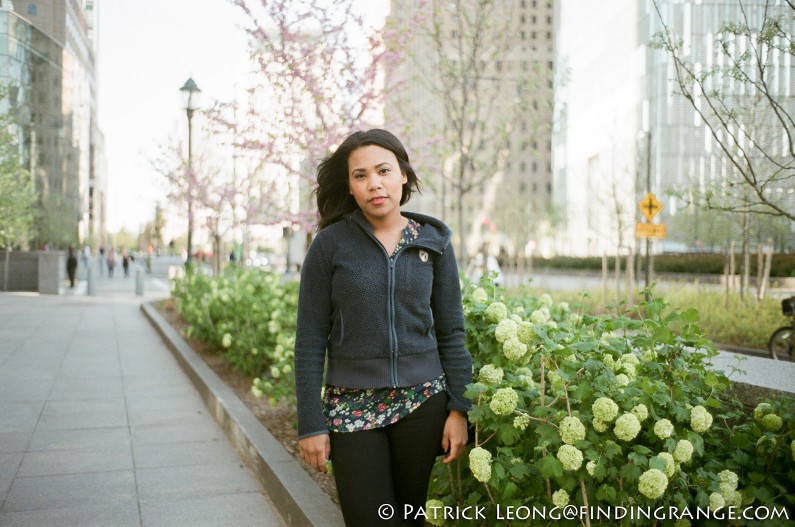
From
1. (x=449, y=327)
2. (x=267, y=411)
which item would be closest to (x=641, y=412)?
(x=449, y=327)

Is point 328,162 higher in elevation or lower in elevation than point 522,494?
higher

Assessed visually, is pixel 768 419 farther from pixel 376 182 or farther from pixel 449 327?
pixel 376 182

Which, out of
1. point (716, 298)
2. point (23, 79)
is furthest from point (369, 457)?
point (23, 79)

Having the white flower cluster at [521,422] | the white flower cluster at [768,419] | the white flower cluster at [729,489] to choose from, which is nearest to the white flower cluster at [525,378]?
the white flower cluster at [521,422]

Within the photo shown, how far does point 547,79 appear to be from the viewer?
13484 millimetres

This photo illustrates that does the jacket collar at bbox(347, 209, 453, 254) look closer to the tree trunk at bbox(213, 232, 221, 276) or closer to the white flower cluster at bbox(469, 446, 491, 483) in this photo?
the white flower cluster at bbox(469, 446, 491, 483)

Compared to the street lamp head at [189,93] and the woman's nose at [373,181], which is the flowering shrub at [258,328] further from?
the street lamp head at [189,93]

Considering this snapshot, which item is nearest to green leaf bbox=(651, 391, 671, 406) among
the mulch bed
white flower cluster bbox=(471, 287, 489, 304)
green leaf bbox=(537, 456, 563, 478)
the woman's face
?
green leaf bbox=(537, 456, 563, 478)

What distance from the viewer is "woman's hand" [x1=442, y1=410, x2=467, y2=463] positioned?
9.07ft

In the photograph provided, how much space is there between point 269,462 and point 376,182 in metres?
2.97

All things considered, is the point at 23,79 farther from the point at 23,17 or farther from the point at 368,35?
the point at 368,35

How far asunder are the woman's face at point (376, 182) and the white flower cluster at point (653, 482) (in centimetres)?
123

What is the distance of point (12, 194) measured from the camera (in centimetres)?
2344

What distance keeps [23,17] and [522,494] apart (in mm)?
12792
